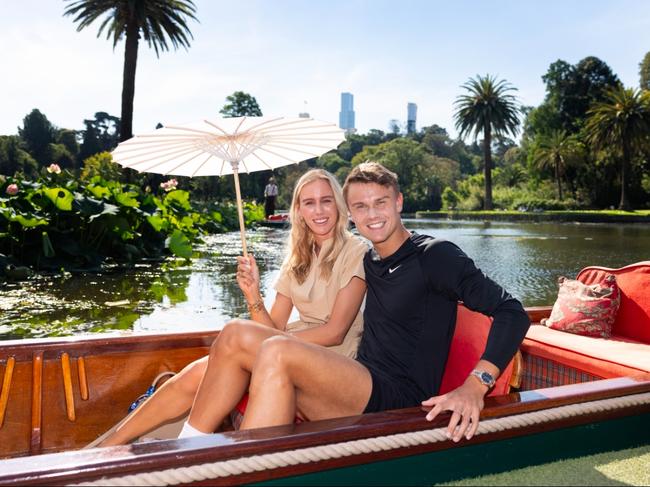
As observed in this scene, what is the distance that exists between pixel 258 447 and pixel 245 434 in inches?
2.9

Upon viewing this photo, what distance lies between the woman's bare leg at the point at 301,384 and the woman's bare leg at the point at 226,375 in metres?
0.15

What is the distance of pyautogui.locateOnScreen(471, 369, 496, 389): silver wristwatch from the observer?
1711 millimetres

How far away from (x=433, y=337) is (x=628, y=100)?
117 ft

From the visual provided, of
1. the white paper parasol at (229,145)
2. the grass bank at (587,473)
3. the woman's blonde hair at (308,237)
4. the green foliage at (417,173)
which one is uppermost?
the green foliage at (417,173)

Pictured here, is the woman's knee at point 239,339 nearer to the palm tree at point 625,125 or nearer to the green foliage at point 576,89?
the palm tree at point 625,125

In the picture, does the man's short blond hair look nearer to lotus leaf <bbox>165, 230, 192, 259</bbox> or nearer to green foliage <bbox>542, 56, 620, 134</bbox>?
lotus leaf <bbox>165, 230, 192, 259</bbox>

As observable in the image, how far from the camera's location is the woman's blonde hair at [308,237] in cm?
249

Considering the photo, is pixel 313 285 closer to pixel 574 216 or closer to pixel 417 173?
pixel 574 216

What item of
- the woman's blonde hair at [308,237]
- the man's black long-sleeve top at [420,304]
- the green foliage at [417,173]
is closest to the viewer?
the man's black long-sleeve top at [420,304]

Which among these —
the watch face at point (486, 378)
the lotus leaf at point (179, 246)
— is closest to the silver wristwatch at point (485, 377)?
the watch face at point (486, 378)

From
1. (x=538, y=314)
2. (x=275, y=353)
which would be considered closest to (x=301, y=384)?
(x=275, y=353)

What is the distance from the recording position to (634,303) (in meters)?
3.23

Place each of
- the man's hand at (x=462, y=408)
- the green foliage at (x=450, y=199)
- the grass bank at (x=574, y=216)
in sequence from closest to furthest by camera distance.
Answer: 1. the man's hand at (x=462, y=408)
2. the grass bank at (x=574, y=216)
3. the green foliage at (x=450, y=199)

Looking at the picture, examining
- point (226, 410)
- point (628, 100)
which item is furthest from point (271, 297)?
point (628, 100)
